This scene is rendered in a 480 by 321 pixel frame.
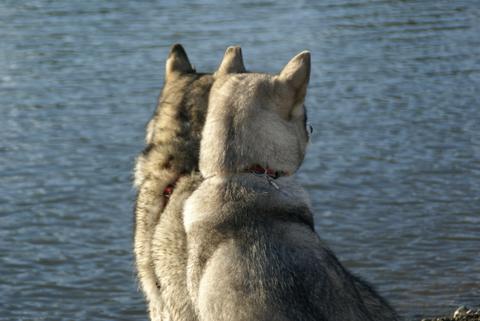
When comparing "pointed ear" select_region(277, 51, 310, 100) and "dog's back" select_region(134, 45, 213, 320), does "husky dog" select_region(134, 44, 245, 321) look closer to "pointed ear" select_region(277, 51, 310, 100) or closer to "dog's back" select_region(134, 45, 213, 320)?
"dog's back" select_region(134, 45, 213, 320)

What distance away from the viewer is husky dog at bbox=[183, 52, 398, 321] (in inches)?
190

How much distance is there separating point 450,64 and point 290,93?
11.9 meters

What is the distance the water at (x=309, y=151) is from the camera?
946cm

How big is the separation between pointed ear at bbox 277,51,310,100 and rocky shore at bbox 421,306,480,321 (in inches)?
120

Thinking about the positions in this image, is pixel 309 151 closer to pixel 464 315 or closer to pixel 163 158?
pixel 464 315

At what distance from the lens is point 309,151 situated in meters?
12.5

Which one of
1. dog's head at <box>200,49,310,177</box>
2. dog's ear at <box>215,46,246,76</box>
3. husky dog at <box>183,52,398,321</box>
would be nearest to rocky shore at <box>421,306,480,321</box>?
husky dog at <box>183,52,398,321</box>

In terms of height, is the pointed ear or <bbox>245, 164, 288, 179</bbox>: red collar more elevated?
the pointed ear

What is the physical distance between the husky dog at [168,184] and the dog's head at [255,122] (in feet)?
0.78

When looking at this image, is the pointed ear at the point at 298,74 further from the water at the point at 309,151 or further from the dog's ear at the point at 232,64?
the water at the point at 309,151

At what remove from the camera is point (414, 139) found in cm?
1291

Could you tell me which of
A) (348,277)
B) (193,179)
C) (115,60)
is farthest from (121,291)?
(115,60)

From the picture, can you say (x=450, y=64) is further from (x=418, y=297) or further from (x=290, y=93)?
(x=290, y=93)

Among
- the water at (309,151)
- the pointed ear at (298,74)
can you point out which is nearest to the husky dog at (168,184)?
the pointed ear at (298,74)
